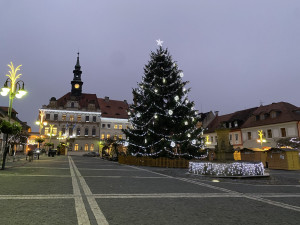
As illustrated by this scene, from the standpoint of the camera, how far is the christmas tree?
77.2ft

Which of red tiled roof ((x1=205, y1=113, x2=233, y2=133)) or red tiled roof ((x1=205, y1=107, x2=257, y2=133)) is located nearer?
red tiled roof ((x1=205, y1=107, x2=257, y2=133))

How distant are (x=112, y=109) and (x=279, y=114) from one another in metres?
49.5

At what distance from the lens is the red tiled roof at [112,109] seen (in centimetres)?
7300

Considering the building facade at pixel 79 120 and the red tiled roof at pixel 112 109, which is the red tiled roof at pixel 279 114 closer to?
the building facade at pixel 79 120

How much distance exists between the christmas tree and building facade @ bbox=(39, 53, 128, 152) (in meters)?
42.6

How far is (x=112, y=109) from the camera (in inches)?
2953

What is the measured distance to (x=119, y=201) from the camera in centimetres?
657

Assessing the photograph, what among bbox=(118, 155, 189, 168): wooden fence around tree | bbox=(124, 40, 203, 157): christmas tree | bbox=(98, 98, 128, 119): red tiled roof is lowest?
bbox=(118, 155, 189, 168): wooden fence around tree

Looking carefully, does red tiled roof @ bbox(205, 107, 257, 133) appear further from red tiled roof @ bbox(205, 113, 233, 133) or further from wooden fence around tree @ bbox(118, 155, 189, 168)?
wooden fence around tree @ bbox(118, 155, 189, 168)

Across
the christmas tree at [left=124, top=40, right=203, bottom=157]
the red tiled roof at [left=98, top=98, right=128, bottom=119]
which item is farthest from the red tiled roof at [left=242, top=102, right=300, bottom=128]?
the red tiled roof at [left=98, top=98, right=128, bottom=119]

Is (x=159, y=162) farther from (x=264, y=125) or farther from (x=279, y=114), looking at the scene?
(x=279, y=114)

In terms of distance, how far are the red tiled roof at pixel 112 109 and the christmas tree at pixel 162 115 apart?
155ft

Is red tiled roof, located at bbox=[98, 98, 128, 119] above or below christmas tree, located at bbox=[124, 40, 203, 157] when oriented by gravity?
above

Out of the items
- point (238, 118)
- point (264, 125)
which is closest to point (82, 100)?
point (238, 118)
